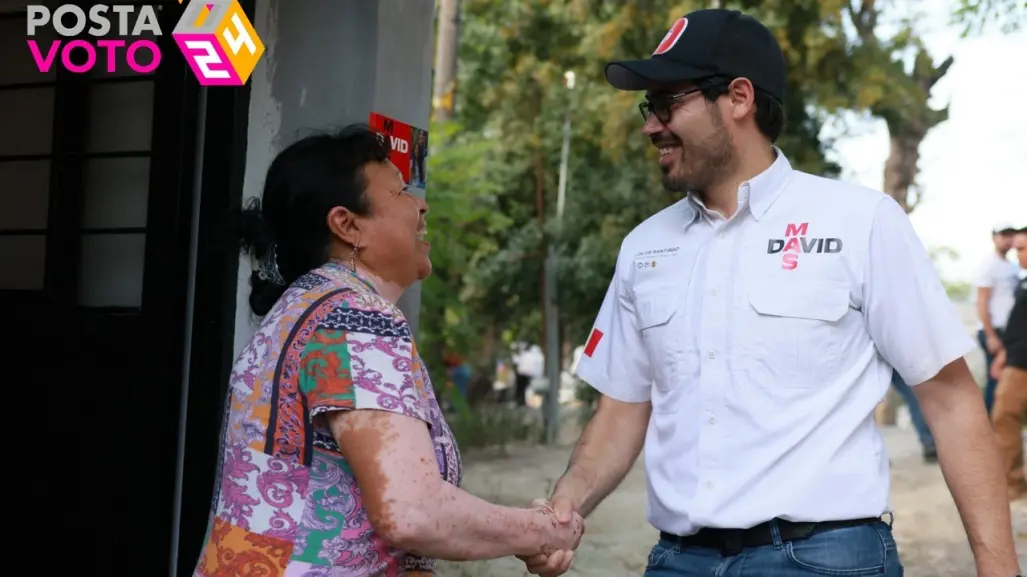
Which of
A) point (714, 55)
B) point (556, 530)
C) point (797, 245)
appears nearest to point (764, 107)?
point (714, 55)

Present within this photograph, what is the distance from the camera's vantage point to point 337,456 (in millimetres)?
2219

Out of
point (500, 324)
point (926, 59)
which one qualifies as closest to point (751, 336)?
point (926, 59)

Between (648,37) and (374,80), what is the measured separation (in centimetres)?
969

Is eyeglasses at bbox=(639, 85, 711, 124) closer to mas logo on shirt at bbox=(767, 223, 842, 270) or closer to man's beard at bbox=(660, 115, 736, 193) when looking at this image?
man's beard at bbox=(660, 115, 736, 193)

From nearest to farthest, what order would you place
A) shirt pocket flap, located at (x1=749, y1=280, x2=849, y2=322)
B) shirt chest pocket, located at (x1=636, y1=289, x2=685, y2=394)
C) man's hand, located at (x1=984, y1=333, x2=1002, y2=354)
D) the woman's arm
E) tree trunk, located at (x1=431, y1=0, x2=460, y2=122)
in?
the woman's arm → shirt pocket flap, located at (x1=749, y1=280, x2=849, y2=322) → shirt chest pocket, located at (x1=636, y1=289, x2=685, y2=394) → man's hand, located at (x1=984, y1=333, x2=1002, y2=354) → tree trunk, located at (x1=431, y1=0, x2=460, y2=122)

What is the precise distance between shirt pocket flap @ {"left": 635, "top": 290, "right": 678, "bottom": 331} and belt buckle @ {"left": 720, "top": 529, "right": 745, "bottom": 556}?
0.51 meters

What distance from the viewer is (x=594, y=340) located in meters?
3.06

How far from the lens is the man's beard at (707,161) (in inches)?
110

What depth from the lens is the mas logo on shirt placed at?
2570mm

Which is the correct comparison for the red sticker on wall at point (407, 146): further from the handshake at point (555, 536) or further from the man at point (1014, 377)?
the man at point (1014, 377)

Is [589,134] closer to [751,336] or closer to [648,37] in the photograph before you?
[648,37]

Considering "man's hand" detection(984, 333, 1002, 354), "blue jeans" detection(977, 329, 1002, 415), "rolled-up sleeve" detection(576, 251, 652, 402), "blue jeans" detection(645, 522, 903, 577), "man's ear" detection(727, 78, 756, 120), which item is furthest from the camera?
"blue jeans" detection(977, 329, 1002, 415)

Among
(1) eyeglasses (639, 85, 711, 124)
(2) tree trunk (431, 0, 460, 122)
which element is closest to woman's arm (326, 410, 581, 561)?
(1) eyeglasses (639, 85, 711, 124)

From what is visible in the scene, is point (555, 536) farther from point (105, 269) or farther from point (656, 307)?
point (105, 269)
